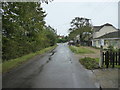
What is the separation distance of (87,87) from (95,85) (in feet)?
1.48

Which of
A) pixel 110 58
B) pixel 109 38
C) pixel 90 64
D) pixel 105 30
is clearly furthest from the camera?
pixel 105 30

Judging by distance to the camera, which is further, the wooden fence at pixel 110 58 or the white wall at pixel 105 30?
the white wall at pixel 105 30

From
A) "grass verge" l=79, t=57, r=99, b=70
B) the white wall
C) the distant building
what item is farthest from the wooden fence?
the white wall

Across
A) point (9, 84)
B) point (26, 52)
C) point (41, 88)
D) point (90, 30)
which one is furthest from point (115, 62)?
point (90, 30)

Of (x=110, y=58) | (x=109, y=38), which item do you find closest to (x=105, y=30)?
(x=109, y=38)

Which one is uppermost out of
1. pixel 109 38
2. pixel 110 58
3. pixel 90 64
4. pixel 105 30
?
pixel 105 30

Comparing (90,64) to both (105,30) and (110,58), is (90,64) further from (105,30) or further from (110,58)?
(105,30)

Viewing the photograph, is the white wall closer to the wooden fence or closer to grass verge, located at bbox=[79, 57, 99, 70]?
grass verge, located at bbox=[79, 57, 99, 70]

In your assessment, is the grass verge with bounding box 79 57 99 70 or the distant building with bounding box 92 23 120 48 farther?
the distant building with bounding box 92 23 120 48

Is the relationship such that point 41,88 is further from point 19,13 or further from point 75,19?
point 75,19

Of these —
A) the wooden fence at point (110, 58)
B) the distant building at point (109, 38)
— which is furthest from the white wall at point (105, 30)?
the wooden fence at point (110, 58)

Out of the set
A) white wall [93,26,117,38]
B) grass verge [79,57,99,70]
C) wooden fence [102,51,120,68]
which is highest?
white wall [93,26,117,38]

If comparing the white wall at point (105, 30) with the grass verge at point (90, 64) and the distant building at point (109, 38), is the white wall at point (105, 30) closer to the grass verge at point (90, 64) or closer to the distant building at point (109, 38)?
the distant building at point (109, 38)

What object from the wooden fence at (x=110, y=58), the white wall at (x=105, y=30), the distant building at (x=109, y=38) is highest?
the white wall at (x=105, y=30)
